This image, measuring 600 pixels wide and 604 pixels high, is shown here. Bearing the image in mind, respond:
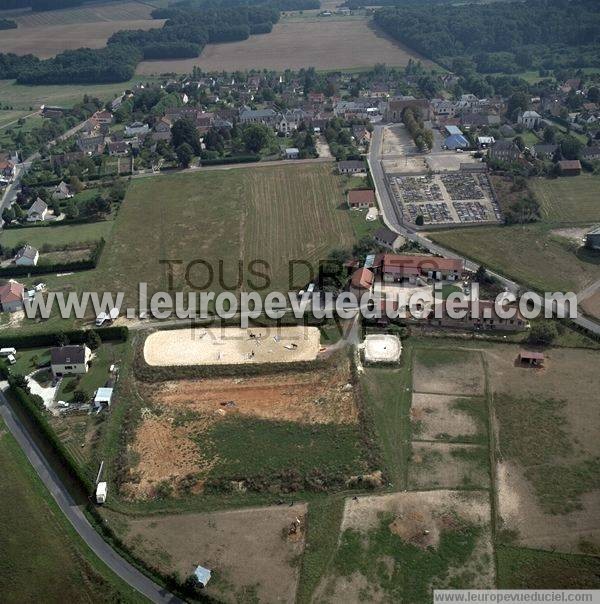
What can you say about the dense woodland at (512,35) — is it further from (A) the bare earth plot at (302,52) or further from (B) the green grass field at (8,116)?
(B) the green grass field at (8,116)

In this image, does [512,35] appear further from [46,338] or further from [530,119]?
[46,338]

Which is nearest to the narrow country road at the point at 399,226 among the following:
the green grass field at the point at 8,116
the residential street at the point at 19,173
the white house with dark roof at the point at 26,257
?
the white house with dark roof at the point at 26,257

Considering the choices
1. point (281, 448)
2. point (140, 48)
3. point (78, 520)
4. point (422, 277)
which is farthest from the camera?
point (140, 48)

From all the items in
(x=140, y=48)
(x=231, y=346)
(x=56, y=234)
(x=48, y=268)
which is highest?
(x=140, y=48)

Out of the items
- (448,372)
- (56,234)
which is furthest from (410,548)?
(56,234)

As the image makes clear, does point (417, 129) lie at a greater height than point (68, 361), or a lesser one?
greater

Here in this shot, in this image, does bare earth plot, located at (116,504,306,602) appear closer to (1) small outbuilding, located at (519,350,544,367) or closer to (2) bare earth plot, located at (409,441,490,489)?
(2) bare earth plot, located at (409,441,490,489)

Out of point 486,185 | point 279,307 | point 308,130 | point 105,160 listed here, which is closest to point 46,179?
point 105,160

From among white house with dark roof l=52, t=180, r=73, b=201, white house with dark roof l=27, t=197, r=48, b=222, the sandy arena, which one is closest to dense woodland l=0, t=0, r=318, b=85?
white house with dark roof l=52, t=180, r=73, b=201
